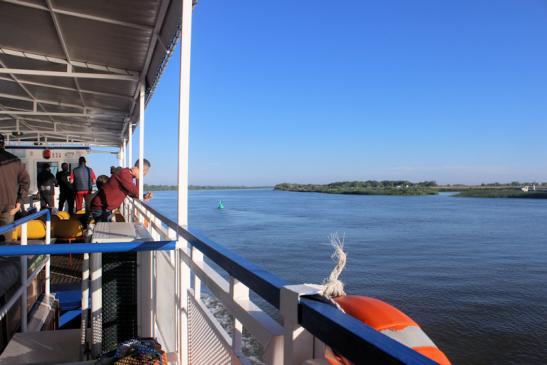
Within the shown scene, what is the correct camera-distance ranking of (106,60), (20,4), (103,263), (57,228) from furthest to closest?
1. (57,228)
2. (106,60)
3. (20,4)
4. (103,263)

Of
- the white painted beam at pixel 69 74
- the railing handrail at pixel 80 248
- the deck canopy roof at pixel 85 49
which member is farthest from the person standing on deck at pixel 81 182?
the railing handrail at pixel 80 248

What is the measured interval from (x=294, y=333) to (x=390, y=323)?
10.9 inches

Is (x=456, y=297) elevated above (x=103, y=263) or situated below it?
below

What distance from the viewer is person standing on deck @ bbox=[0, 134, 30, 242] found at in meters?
4.37

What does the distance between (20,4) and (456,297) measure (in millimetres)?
14301

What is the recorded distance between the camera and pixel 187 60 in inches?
115

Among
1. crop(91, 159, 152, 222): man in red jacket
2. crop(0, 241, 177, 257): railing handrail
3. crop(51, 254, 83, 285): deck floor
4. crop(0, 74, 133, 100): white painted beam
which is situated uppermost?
crop(0, 74, 133, 100): white painted beam

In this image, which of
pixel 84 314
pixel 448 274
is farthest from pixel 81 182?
pixel 448 274

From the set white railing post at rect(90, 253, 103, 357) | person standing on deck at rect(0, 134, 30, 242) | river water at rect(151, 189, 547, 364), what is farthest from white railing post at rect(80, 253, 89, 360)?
person standing on deck at rect(0, 134, 30, 242)

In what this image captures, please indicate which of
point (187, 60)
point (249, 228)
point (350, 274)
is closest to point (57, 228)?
point (187, 60)

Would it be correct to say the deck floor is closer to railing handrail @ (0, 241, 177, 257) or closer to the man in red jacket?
the man in red jacket

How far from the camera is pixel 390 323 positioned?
3.91 ft

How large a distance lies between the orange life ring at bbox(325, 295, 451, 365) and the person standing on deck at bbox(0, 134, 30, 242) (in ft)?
14.0

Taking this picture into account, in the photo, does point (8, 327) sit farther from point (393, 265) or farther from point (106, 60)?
point (393, 265)
